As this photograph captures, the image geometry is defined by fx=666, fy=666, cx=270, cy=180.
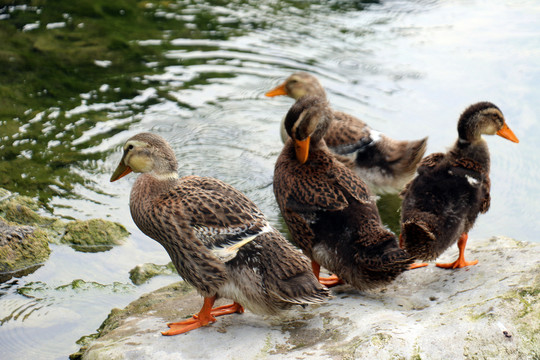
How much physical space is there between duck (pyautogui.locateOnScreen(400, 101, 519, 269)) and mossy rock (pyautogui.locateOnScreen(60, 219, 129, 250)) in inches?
102

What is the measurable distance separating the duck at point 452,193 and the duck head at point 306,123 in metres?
0.84

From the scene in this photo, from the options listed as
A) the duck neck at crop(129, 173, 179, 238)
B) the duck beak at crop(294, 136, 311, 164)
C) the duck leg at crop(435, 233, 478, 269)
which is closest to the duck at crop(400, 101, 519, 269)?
the duck leg at crop(435, 233, 478, 269)

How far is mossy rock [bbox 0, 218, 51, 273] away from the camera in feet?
18.2

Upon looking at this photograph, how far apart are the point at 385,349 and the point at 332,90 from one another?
5625 mm

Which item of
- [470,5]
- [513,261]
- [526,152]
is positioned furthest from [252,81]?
[513,261]

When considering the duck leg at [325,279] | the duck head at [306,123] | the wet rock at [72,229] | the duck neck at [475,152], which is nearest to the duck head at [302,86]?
the duck head at [306,123]

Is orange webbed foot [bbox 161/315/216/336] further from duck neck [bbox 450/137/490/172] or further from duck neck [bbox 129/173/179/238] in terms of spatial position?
duck neck [bbox 450/137/490/172]

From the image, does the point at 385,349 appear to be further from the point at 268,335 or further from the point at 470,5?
the point at 470,5

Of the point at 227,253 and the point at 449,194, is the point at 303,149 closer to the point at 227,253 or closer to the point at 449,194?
the point at 449,194

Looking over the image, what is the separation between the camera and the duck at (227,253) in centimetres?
416

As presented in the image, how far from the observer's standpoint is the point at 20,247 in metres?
5.63

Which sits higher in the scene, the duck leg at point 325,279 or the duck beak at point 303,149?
the duck beak at point 303,149

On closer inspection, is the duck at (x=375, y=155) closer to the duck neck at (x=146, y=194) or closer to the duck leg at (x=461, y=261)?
the duck leg at (x=461, y=261)

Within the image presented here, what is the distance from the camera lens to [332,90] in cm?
877
